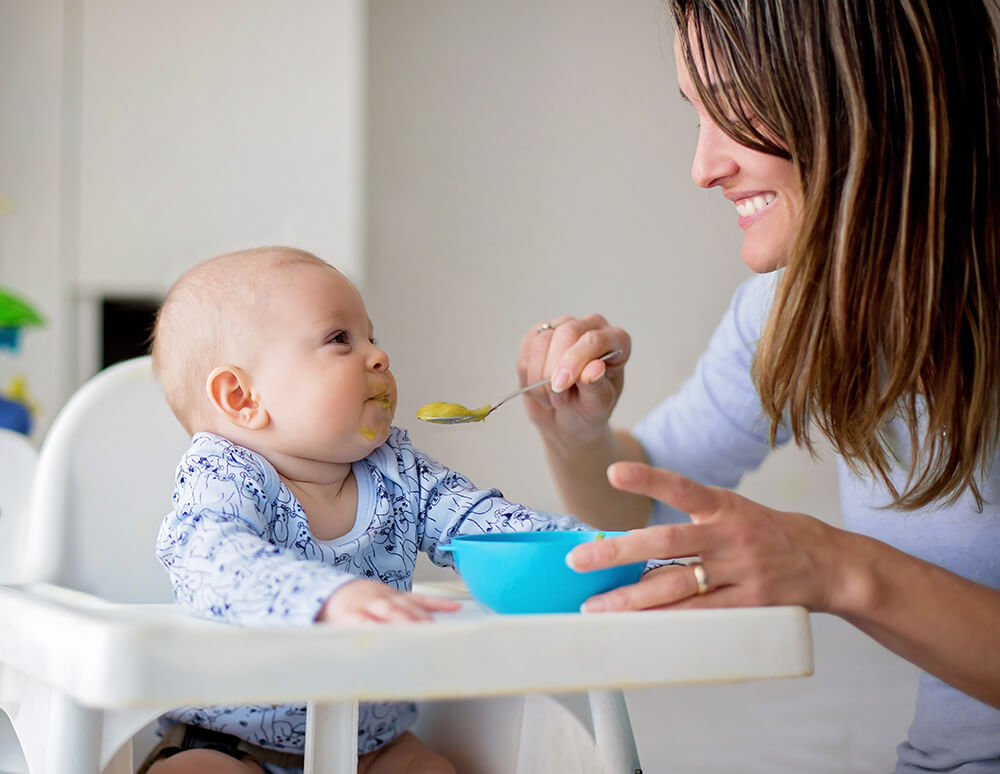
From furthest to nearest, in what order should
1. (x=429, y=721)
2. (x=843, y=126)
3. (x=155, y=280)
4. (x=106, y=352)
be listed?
(x=106, y=352), (x=155, y=280), (x=429, y=721), (x=843, y=126)

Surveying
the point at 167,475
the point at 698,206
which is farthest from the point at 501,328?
the point at 167,475

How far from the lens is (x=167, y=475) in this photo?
3.51 ft

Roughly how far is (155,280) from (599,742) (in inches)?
78.4

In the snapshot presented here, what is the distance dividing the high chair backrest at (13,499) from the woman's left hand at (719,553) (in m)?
0.67

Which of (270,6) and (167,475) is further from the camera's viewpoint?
(270,6)

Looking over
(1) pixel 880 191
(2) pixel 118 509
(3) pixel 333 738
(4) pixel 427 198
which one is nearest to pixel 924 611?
(1) pixel 880 191

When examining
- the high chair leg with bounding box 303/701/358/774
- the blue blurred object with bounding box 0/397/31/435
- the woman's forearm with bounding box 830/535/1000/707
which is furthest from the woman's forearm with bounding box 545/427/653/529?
the blue blurred object with bounding box 0/397/31/435

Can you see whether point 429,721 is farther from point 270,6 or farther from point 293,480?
point 270,6

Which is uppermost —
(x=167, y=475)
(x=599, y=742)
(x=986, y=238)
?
(x=986, y=238)

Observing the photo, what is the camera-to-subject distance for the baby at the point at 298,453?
0.83 meters

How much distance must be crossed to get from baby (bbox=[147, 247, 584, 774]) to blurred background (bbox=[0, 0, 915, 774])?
65 centimetres

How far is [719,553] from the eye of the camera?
67cm

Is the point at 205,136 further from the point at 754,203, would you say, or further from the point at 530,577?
the point at 530,577

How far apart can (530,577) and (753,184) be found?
0.53 meters
